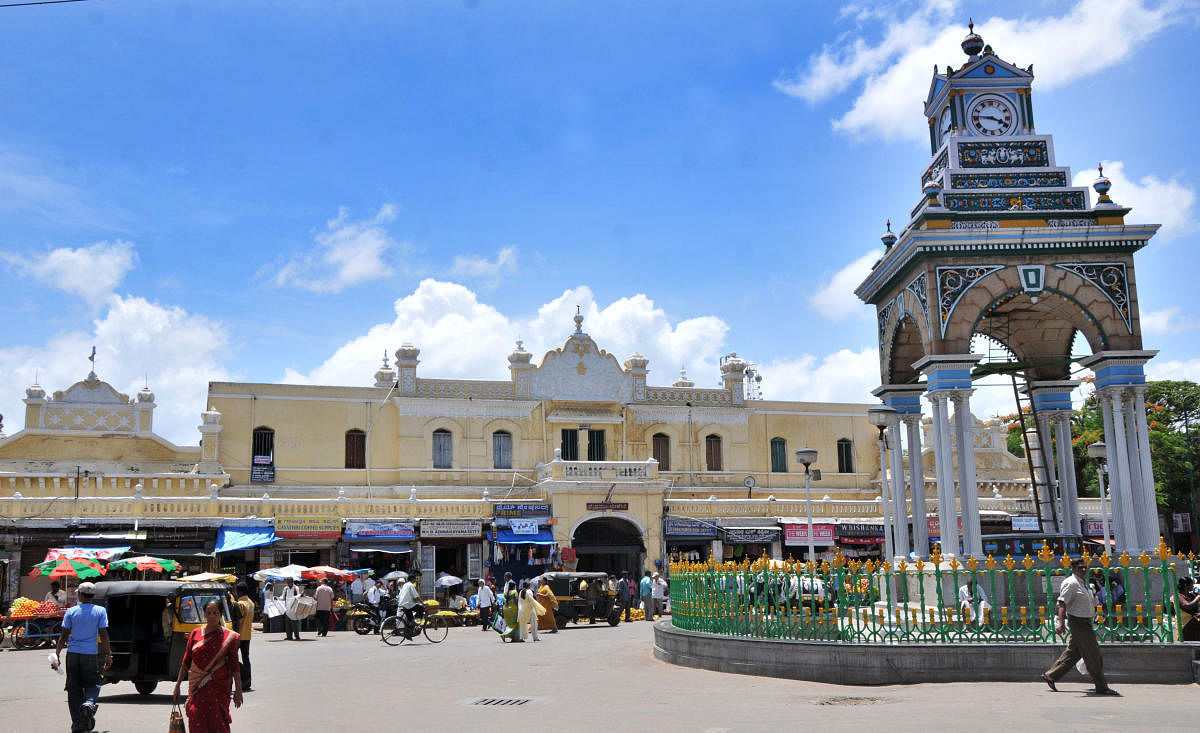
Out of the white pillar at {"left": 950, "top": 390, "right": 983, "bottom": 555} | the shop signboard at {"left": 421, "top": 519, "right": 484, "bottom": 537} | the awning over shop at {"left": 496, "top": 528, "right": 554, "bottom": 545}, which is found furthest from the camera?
the awning over shop at {"left": 496, "top": 528, "right": 554, "bottom": 545}

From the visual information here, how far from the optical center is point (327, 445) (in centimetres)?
3631

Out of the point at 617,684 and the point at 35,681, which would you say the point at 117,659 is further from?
the point at 617,684

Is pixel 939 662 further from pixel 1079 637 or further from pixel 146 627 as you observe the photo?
pixel 146 627

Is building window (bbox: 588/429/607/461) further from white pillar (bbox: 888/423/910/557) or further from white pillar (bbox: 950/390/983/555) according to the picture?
white pillar (bbox: 950/390/983/555)

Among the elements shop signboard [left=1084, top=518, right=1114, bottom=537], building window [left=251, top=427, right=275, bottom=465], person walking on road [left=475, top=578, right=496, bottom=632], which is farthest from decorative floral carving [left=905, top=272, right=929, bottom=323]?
building window [left=251, top=427, right=275, bottom=465]

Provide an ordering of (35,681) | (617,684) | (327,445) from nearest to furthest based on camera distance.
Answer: (617,684)
(35,681)
(327,445)

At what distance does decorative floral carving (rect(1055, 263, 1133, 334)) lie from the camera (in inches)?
655

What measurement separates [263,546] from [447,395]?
8.94 meters

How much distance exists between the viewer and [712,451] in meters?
40.3

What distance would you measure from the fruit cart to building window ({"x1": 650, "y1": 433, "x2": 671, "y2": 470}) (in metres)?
21.7

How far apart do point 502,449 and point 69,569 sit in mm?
16250

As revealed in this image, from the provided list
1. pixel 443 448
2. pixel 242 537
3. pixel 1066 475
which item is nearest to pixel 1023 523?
pixel 1066 475

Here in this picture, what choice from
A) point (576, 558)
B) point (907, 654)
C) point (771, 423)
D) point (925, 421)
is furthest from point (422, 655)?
point (925, 421)

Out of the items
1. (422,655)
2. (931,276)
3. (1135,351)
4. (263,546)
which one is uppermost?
(931,276)
